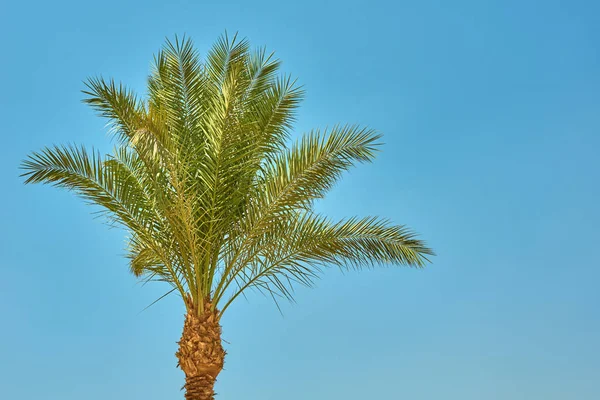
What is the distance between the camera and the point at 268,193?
1206cm

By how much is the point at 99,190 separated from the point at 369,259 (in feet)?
15.5

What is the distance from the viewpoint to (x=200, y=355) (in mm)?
12258

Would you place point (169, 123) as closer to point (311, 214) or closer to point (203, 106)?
point (203, 106)

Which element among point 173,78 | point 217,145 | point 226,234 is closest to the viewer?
point 217,145

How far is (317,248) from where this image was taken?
12.5 metres

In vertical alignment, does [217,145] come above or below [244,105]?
below

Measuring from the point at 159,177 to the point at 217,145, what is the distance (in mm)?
1120

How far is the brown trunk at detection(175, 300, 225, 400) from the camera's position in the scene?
12219mm

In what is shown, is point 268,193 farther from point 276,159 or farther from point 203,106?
point 203,106

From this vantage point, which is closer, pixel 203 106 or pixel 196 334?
pixel 196 334

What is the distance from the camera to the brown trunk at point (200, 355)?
1222cm

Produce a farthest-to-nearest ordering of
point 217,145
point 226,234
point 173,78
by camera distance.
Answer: point 173,78
point 226,234
point 217,145

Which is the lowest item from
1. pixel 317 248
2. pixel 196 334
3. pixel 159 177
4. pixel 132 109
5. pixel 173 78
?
pixel 196 334

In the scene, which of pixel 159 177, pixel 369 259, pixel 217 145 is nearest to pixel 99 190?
pixel 159 177
